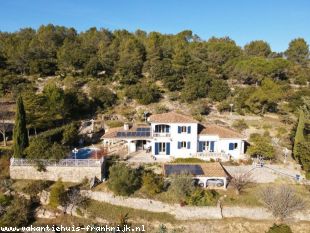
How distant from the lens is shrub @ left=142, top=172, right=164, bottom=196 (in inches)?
1150

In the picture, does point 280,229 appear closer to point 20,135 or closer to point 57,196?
point 57,196

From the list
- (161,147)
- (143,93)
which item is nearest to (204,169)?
(161,147)

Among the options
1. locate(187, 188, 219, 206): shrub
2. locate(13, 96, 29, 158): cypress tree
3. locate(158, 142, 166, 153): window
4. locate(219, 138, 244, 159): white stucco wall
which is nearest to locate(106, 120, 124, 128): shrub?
locate(158, 142, 166, 153): window

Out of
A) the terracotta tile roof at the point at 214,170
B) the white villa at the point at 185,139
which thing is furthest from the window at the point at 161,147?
the terracotta tile roof at the point at 214,170

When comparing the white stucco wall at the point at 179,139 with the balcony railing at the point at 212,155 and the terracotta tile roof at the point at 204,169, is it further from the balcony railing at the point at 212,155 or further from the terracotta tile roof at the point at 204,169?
the terracotta tile roof at the point at 204,169

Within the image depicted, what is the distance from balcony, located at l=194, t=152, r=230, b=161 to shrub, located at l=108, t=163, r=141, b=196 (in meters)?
10.3

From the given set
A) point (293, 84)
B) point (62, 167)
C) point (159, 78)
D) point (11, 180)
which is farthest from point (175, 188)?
point (293, 84)

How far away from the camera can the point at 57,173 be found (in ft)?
105

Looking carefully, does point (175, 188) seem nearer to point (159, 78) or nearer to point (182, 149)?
point (182, 149)

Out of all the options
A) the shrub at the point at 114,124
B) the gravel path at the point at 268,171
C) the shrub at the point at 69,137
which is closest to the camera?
the gravel path at the point at 268,171

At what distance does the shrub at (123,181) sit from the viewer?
94.7 ft

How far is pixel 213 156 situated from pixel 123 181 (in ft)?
44.9

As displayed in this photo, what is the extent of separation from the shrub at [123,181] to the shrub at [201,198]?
591 centimetres

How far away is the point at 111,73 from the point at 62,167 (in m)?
44.2
